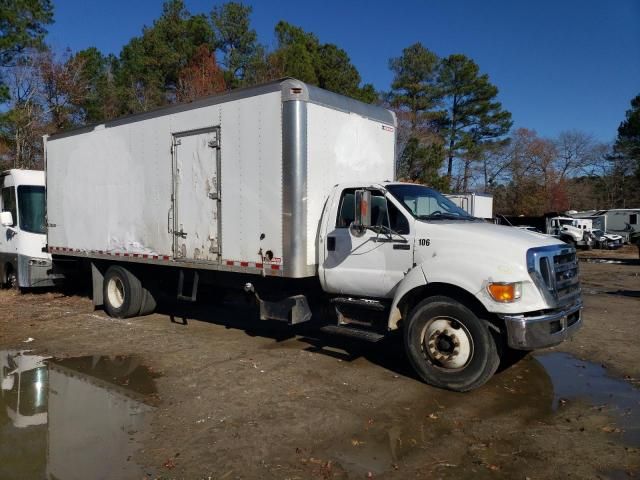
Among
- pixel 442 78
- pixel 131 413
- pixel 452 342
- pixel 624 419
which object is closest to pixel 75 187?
pixel 131 413

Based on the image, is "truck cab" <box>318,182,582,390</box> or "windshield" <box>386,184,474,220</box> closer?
"truck cab" <box>318,182,582,390</box>

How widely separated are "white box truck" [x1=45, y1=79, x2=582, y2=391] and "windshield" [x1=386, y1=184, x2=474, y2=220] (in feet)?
0.09

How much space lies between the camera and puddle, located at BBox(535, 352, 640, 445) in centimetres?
501

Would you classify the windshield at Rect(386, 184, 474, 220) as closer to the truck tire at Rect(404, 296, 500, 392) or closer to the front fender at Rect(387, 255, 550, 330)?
the front fender at Rect(387, 255, 550, 330)

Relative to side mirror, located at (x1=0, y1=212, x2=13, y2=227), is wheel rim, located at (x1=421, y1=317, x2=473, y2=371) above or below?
below

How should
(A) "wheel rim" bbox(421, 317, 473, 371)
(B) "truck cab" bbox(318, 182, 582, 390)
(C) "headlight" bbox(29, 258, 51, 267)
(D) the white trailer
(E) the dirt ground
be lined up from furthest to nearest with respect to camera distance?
(D) the white trailer → (C) "headlight" bbox(29, 258, 51, 267) → (A) "wheel rim" bbox(421, 317, 473, 371) → (B) "truck cab" bbox(318, 182, 582, 390) → (E) the dirt ground

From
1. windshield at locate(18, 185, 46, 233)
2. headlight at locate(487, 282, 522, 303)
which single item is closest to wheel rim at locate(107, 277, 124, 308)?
windshield at locate(18, 185, 46, 233)

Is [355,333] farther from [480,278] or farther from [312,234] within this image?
[480,278]

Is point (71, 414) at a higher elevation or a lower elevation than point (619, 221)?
lower

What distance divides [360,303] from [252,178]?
7.24 ft

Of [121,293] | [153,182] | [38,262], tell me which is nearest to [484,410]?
[153,182]

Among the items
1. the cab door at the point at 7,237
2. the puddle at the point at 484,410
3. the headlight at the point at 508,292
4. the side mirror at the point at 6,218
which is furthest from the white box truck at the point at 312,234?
the cab door at the point at 7,237

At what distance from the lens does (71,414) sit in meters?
5.27

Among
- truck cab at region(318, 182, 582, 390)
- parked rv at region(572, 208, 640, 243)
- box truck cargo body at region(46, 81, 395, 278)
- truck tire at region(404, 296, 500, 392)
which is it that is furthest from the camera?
parked rv at region(572, 208, 640, 243)
